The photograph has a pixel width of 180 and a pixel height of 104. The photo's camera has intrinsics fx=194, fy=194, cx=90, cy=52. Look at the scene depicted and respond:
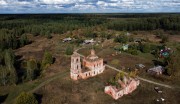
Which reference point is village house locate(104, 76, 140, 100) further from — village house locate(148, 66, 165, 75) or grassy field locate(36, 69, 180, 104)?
village house locate(148, 66, 165, 75)

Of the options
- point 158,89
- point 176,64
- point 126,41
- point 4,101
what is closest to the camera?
point 4,101

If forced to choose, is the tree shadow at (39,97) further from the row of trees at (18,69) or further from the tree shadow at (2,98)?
the row of trees at (18,69)

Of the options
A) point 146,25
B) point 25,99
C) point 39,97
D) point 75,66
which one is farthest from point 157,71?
point 146,25

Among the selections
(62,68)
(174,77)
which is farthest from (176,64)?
(62,68)

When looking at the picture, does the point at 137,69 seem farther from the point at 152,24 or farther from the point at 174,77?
the point at 152,24

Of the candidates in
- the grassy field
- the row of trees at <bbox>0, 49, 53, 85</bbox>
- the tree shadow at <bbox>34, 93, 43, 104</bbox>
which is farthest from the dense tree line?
the tree shadow at <bbox>34, 93, 43, 104</bbox>

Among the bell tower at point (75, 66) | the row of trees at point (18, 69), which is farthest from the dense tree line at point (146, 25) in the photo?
the bell tower at point (75, 66)
